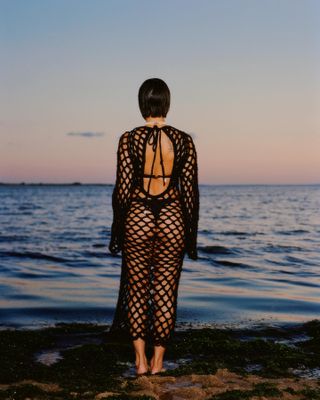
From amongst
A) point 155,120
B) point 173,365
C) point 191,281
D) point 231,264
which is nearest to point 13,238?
point 231,264

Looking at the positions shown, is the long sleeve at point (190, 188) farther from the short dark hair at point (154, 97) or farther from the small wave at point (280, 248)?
the small wave at point (280, 248)

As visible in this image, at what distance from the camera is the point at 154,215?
161 inches

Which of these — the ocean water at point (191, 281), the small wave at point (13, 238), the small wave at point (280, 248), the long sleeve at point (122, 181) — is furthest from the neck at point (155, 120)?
the small wave at point (13, 238)

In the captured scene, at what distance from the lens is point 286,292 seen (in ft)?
27.7

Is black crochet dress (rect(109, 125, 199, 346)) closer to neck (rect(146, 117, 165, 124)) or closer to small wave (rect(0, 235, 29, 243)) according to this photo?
neck (rect(146, 117, 165, 124))

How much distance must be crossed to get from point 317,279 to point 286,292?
171cm

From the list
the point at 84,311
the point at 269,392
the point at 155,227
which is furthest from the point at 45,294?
the point at 269,392

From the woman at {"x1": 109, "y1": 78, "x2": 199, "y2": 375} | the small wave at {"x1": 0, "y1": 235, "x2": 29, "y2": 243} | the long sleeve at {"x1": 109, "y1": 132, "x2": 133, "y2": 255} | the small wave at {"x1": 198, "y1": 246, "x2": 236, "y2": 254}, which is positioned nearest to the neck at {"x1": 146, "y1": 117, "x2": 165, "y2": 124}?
the woman at {"x1": 109, "y1": 78, "x2": 199, "y2": 375}

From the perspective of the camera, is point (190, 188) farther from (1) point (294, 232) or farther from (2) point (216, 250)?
(1) point (294, 232)

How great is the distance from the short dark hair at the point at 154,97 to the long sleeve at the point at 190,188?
332mm

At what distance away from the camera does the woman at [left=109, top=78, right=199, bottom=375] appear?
4.12 m

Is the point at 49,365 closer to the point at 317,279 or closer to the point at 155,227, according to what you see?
the point at 155,227

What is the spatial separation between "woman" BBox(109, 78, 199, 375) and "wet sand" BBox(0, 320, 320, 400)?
37 cm

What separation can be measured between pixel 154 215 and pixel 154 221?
0.05 metres
